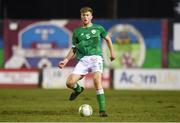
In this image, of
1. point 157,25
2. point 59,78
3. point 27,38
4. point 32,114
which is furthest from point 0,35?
point 32,114

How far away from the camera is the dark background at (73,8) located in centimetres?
3984

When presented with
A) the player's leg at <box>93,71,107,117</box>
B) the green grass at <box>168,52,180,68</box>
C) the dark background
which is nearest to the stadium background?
the green grass at <box>168,52,180,68</box>

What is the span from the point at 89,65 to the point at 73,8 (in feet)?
87.3

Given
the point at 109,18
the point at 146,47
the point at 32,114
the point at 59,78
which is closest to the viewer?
the point at 32,114

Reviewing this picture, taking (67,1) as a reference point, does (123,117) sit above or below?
below

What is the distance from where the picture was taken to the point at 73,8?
40.9 metres

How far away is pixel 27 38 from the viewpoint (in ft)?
119

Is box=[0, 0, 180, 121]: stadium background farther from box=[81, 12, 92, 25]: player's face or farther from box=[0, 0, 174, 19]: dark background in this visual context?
box=[81, 12, 92, 25]: player's face

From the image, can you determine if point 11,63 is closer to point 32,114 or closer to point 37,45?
point 37,45

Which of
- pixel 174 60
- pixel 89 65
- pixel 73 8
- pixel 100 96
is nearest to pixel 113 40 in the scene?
pixel 174 60

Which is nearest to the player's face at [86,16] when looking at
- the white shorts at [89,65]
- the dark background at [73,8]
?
the white shorts at [89,65]

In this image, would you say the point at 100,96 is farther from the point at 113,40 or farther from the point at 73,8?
the point at 73,8

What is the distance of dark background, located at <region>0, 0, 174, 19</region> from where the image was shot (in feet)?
131

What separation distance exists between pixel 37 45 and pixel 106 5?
220 inches
